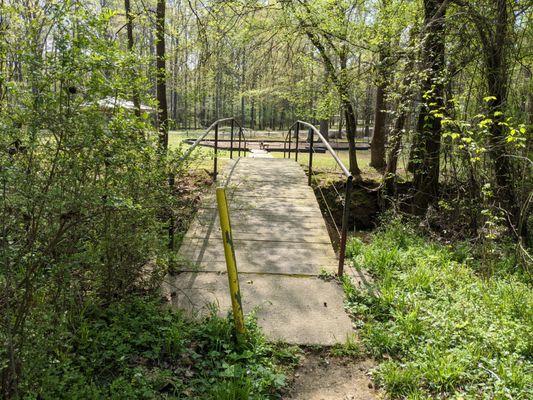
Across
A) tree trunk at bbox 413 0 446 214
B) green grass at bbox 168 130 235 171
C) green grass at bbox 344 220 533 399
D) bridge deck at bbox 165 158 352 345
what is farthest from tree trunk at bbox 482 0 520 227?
green grass at bbox 168 130 235 171

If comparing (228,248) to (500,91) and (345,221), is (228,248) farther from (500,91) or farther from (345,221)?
(500,91)

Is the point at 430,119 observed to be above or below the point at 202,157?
above

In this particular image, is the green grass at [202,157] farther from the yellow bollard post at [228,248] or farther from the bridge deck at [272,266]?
the yellow bollard post at [228,248]

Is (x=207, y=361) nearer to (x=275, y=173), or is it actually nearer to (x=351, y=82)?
(x=275, y=173)

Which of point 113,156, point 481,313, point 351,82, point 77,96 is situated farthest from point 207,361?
point 351,82

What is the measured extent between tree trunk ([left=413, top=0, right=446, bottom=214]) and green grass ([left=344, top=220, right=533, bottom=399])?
257cm

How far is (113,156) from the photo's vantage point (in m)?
2.61

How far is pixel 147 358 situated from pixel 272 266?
1.75 metres

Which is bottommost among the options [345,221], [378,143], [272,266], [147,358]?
[147,358]

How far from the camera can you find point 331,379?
2.90 metres

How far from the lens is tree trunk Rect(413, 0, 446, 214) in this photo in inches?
→ 249

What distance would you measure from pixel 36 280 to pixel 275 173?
625 cm

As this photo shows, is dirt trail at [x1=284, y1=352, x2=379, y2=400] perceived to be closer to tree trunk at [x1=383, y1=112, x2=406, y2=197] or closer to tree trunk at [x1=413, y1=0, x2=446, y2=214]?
tree trunk at [x1=413, y1=0, x2=446, y2=214]

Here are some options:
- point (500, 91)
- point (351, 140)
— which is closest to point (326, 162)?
point (351, 140)
